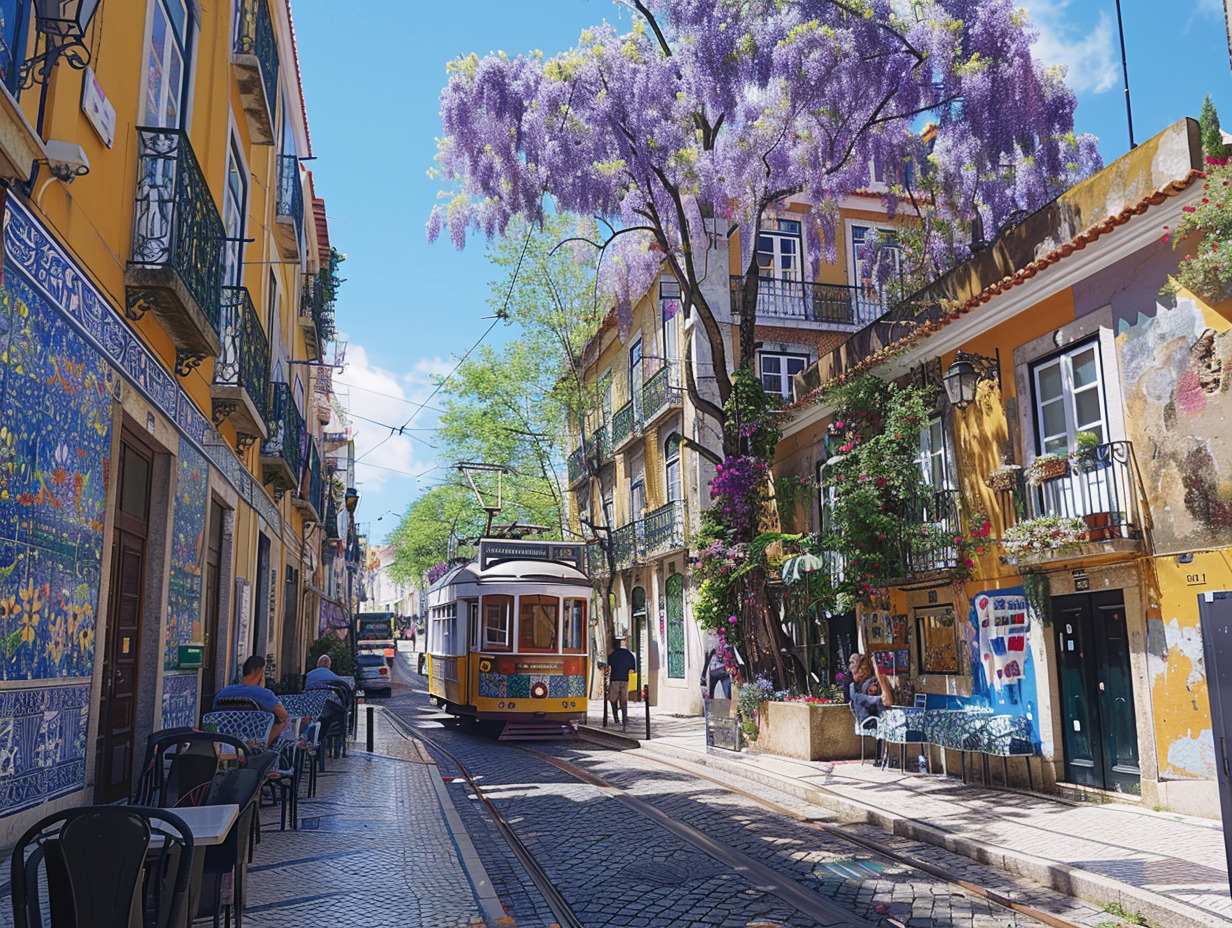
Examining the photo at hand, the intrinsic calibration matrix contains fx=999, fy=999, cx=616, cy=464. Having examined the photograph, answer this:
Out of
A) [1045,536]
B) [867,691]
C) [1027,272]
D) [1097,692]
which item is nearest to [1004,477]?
[1045,536]

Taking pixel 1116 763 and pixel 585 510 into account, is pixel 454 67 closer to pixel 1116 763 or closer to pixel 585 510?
pixel 1116 763

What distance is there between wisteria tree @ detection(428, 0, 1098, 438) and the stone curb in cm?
691

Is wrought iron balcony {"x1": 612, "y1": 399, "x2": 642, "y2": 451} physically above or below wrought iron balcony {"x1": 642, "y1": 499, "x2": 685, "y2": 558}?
above

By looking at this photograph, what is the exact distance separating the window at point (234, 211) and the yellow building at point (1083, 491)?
8240 millimetres

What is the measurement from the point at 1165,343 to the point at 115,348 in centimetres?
891

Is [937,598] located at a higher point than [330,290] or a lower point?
lower

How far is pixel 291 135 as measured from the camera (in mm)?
17422

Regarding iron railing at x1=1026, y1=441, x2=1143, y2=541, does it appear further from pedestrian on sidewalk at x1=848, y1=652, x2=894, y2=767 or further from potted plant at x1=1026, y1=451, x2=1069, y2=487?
pedestrian on sidewalk at x1=848, y1=652, x2=894, y2=767

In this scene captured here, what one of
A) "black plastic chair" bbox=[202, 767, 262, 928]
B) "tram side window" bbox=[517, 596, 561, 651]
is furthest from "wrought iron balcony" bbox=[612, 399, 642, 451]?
"black plastic chair" bbox=[202, 767, 262, 928]

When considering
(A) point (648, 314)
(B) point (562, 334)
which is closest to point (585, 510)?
(B) point (562, 334)

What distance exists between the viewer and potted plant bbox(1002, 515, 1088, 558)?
9.74 meters

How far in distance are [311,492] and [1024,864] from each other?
16500mm

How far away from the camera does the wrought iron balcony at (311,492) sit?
1923cm

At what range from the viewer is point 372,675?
32.9m
